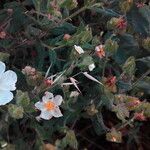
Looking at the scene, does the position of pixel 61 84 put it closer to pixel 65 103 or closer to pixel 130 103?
pixel 65 103

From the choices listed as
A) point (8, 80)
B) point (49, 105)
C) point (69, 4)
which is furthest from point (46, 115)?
point (69, 4)

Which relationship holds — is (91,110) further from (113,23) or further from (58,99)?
(113,23)

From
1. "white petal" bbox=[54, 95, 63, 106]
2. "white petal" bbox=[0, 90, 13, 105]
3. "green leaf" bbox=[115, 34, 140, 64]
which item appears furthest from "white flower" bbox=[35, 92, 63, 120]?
"green leaf" bbox=[115, 34, 140, 64]

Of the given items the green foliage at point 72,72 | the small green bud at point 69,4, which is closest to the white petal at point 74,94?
the green foliage at point 72,72

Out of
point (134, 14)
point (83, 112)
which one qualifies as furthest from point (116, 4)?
point (83, 112)

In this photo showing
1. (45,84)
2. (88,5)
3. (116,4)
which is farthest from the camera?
(116,4)

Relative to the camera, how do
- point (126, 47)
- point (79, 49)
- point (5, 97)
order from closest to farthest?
point (5, 97)
point (79, 49)
point (126, 47)
